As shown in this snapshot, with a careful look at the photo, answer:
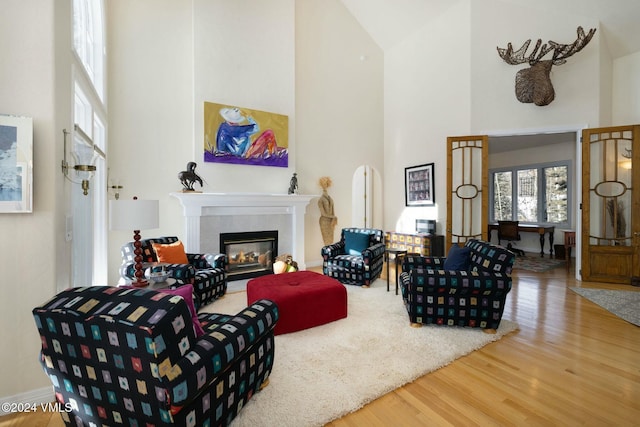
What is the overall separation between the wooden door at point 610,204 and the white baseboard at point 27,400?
262 inches

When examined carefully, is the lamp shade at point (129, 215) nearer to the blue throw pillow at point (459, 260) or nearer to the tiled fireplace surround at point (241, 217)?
the tiled fireplace surround at point (241, 217)

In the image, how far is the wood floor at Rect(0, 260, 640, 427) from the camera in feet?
5.84

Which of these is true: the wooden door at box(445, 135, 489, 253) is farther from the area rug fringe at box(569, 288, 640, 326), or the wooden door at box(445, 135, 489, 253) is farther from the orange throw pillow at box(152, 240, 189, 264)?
the orange throw pillow at box(152, 240, 189, 264)

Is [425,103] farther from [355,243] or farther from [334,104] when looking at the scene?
[355,243]

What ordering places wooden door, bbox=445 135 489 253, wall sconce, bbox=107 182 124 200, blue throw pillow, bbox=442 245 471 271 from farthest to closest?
wooden door, bbox=445 135 489 253
wall sconce, bbox=107 182 124 200
blue throw pillow, bbox=442 245 471 271

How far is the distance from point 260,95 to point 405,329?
4.48 metres

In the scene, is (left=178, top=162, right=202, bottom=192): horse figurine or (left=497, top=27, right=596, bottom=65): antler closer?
(left=497, top=27, right=596, bottom=65): antler

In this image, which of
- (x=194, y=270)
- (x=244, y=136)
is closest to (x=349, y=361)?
(x=194, y=270)

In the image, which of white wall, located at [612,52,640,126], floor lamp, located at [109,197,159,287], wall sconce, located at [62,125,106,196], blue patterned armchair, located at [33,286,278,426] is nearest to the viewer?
blue patterned armchair, located at [33,286,278,426]

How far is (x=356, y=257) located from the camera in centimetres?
464

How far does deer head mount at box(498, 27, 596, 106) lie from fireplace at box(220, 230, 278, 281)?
15.5 ft

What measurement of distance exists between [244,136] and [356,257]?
2.80m

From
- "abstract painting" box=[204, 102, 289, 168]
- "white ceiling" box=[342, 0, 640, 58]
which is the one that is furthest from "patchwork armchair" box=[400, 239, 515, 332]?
"white ceiling" box=[342, 0, 640, 58]

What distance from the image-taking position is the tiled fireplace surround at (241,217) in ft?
15.1
